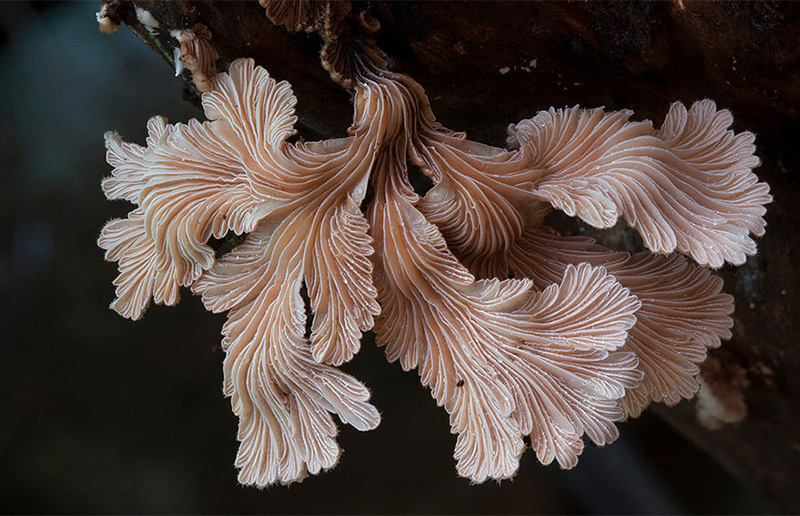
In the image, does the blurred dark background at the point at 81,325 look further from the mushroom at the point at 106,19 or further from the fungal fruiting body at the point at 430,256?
the fungal fruiting body at the point at 430,256

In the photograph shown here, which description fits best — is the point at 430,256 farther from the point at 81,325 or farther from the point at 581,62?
the point at 81,325

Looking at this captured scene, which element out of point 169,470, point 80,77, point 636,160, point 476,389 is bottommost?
point 169,470

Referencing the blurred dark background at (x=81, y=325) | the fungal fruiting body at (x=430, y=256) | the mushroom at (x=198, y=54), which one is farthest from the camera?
the blurred dark background at (x=81, y=325)

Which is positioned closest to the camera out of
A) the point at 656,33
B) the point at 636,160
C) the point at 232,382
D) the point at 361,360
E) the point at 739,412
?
the point at 636,160

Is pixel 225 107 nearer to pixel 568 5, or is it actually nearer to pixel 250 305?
pixel 250 305

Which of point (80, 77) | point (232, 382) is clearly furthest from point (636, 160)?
point (80, 77)

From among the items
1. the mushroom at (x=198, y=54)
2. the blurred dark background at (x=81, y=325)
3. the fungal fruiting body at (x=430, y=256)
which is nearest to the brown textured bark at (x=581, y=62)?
the mushroom at (x=198, y=54)
